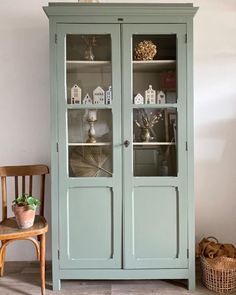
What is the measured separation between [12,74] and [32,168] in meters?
0.82

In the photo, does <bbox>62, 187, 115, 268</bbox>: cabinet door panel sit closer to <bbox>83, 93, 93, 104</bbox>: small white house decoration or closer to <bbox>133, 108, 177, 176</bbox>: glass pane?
<bbox>133, 108, 177, 176</bbox>: glass pane

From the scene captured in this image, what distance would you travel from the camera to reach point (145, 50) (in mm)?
2268

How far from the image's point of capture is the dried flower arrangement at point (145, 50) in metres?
2.26

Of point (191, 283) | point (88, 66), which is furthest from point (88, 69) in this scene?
point (191, 283)

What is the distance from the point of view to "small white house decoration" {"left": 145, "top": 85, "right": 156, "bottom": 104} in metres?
2.29

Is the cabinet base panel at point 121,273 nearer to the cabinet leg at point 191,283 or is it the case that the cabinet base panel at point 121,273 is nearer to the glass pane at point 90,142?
the cabinet leg at point 191,283

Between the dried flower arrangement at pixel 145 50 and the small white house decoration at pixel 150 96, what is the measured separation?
0.74ft

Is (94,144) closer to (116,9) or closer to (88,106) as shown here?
(88,106)

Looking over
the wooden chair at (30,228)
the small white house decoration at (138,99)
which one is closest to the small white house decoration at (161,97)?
the small white house decoration at (138,99)

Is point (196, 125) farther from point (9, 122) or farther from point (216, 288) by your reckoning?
point (9, 122)

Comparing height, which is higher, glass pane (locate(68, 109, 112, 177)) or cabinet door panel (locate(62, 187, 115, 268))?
glass pane (locate(68, 109, 112, 177))

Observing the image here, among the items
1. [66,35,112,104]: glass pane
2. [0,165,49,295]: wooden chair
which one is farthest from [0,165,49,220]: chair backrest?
[66,35,112,104]: glass pane

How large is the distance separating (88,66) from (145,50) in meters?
0.44

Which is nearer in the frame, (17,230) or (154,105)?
(17,230)
